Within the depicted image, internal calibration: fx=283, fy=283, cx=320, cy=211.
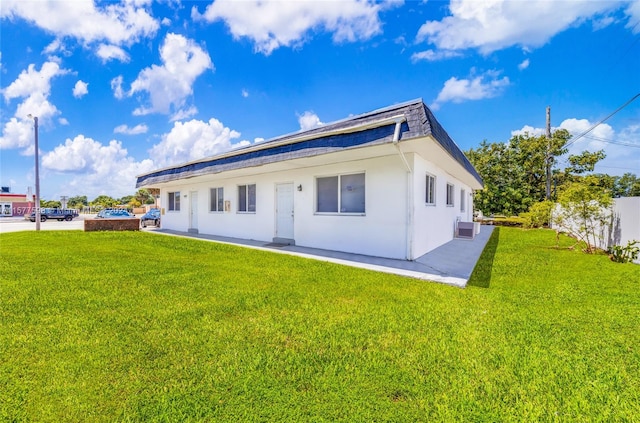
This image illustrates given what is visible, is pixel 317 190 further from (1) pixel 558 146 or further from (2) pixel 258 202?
(1) pixel 558 146

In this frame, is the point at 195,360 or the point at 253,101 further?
the point at 253,101

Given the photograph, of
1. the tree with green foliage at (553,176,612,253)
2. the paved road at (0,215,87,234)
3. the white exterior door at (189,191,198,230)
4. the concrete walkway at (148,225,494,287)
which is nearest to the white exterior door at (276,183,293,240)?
the concrete walkway at (148,225,494,287)

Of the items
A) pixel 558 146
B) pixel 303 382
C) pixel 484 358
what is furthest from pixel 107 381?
pixel 558 146

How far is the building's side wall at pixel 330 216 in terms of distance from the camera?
7375 mm

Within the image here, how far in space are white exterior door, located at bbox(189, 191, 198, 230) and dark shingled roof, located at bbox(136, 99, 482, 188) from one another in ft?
11.5

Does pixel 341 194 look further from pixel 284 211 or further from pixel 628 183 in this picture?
pixel 628 183

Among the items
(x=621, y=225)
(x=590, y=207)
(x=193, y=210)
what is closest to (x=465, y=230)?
(x=590, y=207)

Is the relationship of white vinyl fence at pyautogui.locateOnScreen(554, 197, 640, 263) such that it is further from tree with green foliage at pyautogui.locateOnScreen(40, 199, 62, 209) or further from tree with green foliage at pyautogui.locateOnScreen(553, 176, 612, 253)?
tree with green foliage at pyautogui.locateOnScreen(40, 199, 62, 209)

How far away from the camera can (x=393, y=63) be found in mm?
12055

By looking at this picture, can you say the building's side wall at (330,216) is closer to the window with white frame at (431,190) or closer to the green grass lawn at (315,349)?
the window with white frame at (431,190)

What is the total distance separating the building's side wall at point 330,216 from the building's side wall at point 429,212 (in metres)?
0.41

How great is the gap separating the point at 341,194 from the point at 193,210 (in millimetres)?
9462

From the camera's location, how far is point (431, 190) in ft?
29.7

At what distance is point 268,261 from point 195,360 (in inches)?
176
